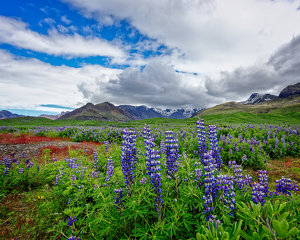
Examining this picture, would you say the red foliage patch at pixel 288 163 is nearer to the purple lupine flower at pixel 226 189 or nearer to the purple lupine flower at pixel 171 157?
the purple lupine flower at pixel 226 189

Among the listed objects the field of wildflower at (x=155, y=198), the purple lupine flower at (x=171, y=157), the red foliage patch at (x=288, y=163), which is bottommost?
the red foliage patch at (x=288, y=163)

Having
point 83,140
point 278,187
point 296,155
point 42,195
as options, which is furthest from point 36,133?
point 296,155

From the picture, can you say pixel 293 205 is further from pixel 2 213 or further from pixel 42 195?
pixel 2 213

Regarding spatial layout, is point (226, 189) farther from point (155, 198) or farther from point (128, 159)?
point (128, 159)

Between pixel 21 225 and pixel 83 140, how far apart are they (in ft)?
49.1

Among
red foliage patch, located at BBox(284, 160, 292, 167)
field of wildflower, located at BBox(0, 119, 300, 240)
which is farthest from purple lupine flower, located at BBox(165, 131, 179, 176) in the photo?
red foliage patch, located at BBox(284, 160, 292, 167)

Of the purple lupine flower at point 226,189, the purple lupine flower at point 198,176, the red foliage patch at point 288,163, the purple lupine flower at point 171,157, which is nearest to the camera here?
the purple lupine flower at point 226,189

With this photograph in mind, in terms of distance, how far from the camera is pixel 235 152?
856 cm

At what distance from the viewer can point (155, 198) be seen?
104 inches

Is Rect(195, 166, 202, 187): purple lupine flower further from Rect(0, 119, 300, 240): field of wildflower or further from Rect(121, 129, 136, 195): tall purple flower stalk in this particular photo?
Rect(121, 129, 136, 195): tall purple flower stalk

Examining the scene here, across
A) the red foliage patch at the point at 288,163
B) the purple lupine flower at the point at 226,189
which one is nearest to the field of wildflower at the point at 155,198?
the purple lupine flower at the point at 226,189

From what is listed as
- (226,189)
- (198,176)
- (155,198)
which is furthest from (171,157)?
(226,189)

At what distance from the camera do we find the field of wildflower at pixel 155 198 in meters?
2.20

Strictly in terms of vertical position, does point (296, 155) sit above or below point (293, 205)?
below
